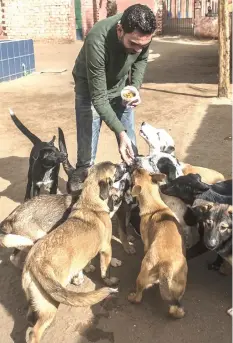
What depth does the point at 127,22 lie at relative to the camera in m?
3.99

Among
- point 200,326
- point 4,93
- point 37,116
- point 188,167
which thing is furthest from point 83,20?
point 200,326

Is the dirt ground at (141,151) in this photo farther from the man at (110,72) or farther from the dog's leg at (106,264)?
the man at (110,72)

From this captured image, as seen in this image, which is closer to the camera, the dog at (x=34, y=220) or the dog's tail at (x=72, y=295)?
the dog's tail at (x=72, y=295)

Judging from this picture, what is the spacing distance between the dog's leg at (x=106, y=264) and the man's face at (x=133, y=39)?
201cm

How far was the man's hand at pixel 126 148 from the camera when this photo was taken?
14.9 ft

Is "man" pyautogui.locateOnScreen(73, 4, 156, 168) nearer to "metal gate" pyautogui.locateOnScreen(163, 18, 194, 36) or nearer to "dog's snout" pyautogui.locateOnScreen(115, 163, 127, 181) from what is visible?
"dog's snout" pyautogui.locateOnScreen(115, 163, 127, 181)

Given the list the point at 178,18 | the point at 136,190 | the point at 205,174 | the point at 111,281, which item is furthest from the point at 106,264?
the point at 178,18

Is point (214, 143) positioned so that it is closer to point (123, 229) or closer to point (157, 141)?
point (157, 141)

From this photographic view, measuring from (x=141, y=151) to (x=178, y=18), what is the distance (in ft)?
86.5

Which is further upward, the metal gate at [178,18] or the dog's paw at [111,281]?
the metal gate at [178,18]

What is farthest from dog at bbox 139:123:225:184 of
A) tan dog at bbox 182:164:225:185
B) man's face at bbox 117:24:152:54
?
man's face at bbox 117:24:152:54

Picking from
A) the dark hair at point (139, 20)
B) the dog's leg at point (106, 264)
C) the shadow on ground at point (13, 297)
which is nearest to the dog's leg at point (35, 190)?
the shadow on ground at point (13, 297)

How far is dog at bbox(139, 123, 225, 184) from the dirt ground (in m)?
0.96

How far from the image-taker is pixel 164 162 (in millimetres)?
5188
